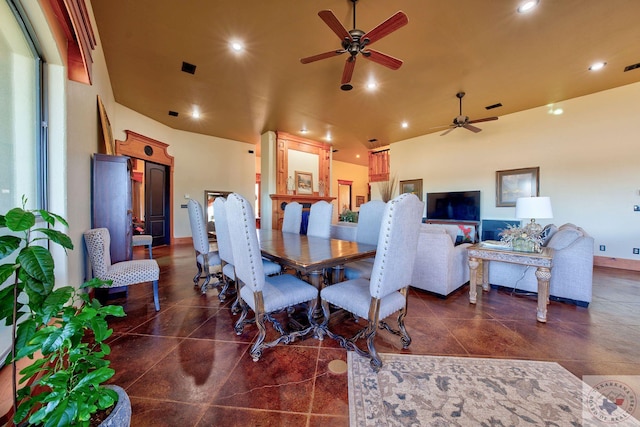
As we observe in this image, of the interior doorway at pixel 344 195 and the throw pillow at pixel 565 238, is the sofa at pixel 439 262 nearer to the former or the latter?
the throw pillow at pixel 565 238

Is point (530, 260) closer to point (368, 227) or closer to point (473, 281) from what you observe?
point (473, 281)

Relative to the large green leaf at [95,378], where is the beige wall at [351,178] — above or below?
above

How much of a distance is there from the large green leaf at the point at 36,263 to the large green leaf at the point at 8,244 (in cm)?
2

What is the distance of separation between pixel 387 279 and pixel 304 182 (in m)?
5.94

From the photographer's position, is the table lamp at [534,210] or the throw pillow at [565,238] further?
the throw pillow at [565,238]

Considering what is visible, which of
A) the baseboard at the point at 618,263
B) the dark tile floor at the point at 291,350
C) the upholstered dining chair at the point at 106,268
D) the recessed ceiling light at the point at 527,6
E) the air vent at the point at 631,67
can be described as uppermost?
the air vent at the point at 631,67

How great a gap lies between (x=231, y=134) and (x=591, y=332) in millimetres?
7674

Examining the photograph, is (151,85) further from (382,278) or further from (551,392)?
(551,392)

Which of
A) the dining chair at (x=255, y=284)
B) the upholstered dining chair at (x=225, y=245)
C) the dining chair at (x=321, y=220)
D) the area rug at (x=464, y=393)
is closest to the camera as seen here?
the area rug at (x=464, y=393)

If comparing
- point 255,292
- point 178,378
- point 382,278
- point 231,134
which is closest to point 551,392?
point 382,278

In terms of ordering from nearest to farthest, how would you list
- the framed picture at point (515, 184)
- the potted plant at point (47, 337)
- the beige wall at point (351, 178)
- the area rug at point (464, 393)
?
1. the potted plant at point (47, 337)
2. the area rug at point (464, 393)
3. the framed picture at point (515, 184)
4. the beige wall at point (351, 178)

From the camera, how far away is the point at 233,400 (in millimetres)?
1308

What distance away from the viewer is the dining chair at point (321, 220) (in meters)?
2.96
